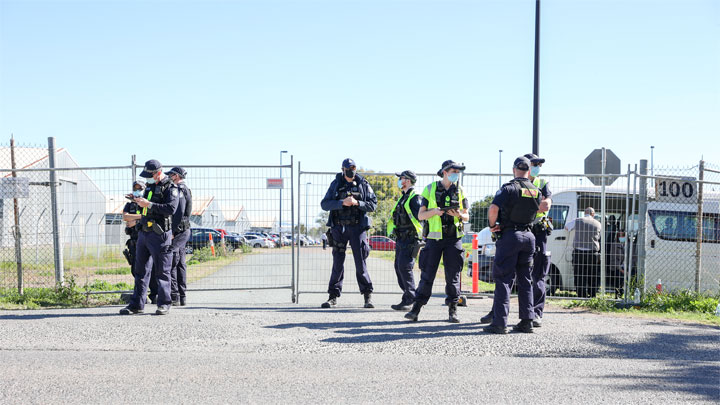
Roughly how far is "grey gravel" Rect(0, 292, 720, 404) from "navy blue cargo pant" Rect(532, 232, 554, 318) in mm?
278

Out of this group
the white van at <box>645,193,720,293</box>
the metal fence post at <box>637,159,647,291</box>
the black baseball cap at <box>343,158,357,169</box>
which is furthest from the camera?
the white van at <box>645,193,720,293</box>

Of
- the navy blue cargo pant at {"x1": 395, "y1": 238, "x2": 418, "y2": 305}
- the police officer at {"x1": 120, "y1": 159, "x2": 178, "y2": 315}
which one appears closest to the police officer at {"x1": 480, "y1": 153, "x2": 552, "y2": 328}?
the navy blue cargo pant at {"x1": 395, "y1": 238, "x2": 418, "y2": 305}

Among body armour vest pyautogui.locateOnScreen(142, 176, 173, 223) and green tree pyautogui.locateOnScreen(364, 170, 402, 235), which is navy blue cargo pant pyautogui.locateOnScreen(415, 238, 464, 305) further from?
body armour vest pyautogui.locateOnScreen(142, 176, 173, 223)

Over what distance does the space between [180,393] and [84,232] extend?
5983 millimetres

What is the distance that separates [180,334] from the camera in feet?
19.7

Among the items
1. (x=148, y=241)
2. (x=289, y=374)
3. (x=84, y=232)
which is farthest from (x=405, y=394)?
(x=84, y=232)

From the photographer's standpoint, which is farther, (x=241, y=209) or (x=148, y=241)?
(x=241, y=209)

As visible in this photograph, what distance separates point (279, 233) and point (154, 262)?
1987 millimetres

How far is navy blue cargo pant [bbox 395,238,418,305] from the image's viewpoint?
26.0ft

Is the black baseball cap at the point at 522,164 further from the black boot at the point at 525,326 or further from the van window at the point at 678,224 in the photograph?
the van window at the point at 678,224

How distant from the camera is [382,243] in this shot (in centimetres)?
880

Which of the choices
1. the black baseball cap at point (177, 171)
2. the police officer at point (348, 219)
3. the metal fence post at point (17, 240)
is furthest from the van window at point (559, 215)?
the metal fence post at point (17, 240)

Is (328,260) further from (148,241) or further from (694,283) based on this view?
(694,283)

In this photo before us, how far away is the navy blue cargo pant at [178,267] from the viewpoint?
805cm
